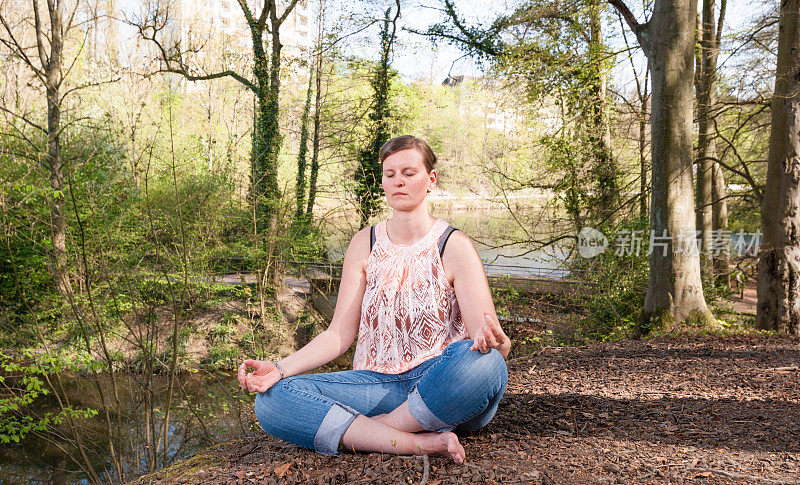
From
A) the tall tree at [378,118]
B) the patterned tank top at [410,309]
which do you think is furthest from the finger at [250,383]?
the tall tree at [378,118]

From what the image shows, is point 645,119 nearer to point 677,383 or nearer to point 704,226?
point 704,226

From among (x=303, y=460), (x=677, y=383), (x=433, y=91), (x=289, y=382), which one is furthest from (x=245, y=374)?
(x=433, y=91)

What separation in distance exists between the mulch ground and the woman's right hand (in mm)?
310

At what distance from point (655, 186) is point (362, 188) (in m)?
7.90

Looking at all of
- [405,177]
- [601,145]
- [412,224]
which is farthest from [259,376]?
[601,145]

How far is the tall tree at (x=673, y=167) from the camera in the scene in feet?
19.9

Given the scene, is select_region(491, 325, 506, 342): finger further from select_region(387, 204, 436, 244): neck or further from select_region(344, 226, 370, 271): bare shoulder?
select_region(344, 226, 370, 271): bare shoulder

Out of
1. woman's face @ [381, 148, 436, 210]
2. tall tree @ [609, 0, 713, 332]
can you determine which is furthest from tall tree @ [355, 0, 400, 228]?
woman's face @ [381, 148, 436, 210]

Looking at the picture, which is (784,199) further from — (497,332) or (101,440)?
(101,440)

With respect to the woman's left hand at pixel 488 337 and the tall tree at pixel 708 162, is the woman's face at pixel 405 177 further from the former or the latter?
the tall tree at pixel 708 162

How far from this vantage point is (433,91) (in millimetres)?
21953

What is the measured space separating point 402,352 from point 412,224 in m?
0.55

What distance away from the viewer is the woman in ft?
7.20

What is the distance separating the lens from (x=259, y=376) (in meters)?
2.35
